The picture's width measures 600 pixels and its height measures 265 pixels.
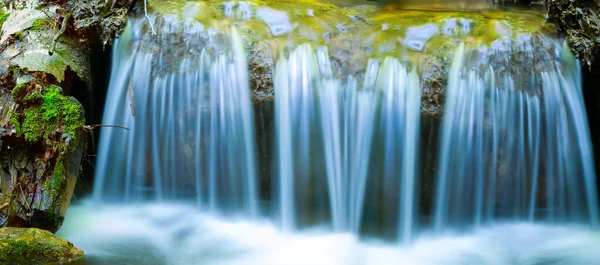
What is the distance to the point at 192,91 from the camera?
5371 millimetres

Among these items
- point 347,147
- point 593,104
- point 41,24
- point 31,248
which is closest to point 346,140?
point 347,147

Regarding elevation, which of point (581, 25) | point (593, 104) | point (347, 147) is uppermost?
point (581, 25)

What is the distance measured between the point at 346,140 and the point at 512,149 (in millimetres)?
1474

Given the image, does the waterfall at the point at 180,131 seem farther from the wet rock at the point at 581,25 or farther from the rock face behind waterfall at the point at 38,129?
the wet rock at the point at 581,25

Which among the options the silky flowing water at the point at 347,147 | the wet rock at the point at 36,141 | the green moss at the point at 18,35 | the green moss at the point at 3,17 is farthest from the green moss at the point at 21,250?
the green moss at the point at 3,17

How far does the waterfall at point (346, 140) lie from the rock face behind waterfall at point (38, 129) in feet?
5.74

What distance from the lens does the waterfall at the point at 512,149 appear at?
518cm

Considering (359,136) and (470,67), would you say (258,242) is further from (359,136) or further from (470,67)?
(470,67)

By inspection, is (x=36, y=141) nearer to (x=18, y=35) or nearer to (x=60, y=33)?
(x=60, y=33)

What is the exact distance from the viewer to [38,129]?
4531mm

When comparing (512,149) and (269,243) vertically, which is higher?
(512,149)

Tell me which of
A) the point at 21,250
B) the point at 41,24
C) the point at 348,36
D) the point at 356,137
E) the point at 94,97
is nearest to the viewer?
the point at 21,250

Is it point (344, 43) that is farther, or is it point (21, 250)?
point (344, 43)

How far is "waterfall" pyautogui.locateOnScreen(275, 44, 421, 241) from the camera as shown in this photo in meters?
5.13
